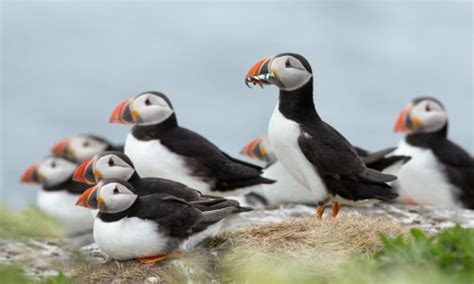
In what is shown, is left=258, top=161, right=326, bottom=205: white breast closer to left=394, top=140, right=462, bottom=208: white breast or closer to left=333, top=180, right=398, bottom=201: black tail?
left=394, top=140, right=462, bottom=208: white breast

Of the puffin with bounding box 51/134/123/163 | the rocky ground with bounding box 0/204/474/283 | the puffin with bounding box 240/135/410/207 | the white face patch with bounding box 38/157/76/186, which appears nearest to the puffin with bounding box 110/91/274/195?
the rocky ground with bounding box 0/204/474/283

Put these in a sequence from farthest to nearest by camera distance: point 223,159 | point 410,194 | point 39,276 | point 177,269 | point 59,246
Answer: point 410,194 → point 59,246 → point 223,159 → point 39,276 → point 177,269

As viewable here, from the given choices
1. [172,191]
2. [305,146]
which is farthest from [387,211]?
[172,191]

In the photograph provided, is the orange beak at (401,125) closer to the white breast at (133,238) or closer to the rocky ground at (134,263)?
the rocky ground at (134,263)

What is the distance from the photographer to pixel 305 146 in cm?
796

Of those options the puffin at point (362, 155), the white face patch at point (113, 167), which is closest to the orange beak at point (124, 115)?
the white face patch at point (113, 167)

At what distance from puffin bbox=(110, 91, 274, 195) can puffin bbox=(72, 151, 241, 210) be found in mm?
1379

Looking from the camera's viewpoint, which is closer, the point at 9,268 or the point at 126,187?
the point at 9,268

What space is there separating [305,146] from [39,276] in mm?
2552

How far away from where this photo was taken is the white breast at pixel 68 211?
1276 cm

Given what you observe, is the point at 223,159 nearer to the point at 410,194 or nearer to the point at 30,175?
the point at 410,194

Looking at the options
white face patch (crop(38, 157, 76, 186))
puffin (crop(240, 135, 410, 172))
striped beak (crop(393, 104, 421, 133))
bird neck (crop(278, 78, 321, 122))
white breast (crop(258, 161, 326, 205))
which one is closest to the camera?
bird neck (crop(278, 78, 321, 122))

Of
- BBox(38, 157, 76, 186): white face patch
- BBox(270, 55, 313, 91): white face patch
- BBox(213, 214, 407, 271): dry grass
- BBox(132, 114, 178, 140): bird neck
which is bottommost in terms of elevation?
BBox(213, 214, 407, 271): dry grass

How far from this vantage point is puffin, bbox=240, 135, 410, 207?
10086mm
